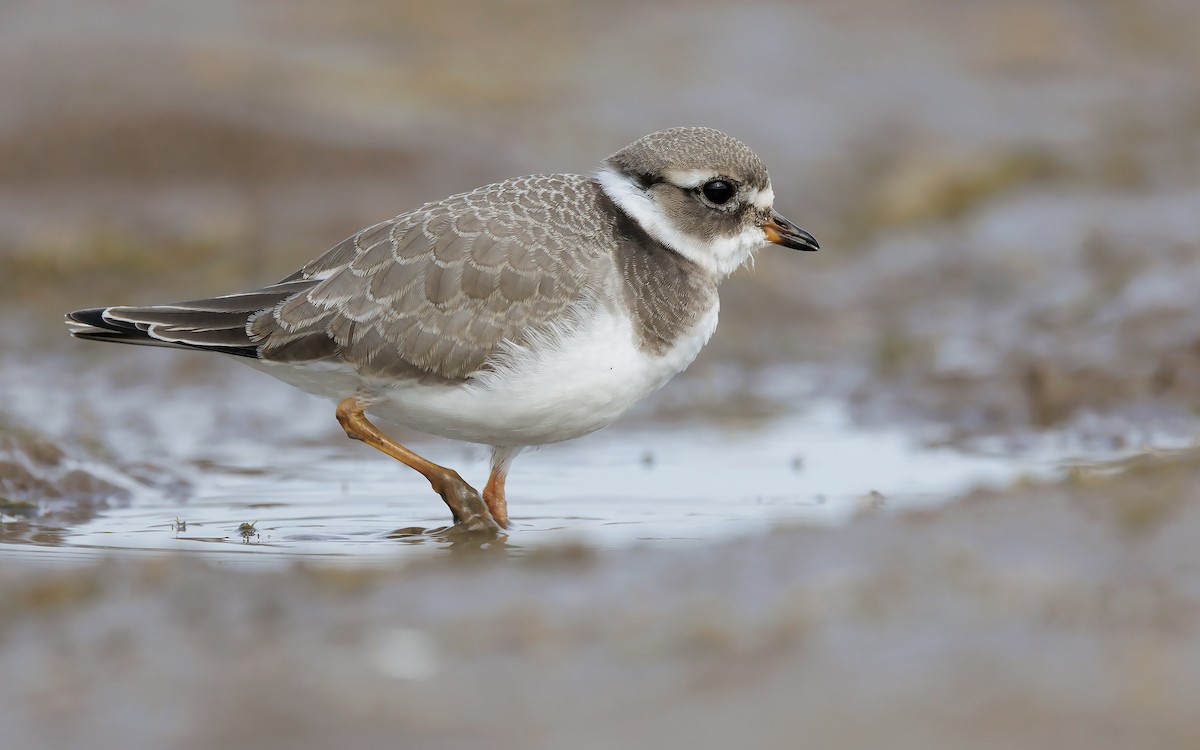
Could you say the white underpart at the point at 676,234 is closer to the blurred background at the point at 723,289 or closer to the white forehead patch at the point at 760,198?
the white forehead patch at the point at 760,198

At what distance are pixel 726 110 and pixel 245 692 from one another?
11376mm

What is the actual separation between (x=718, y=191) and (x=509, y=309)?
4.25ft

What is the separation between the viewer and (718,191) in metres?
7.33

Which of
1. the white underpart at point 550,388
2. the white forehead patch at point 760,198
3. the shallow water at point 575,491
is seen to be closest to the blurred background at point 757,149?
the shallow water at point 575,491

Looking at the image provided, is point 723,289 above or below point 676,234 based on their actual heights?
above

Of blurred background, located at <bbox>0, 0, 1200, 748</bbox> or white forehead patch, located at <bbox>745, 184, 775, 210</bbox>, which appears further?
white forehead patch, located at <bbox>745, 184, 775, 210</bbox>

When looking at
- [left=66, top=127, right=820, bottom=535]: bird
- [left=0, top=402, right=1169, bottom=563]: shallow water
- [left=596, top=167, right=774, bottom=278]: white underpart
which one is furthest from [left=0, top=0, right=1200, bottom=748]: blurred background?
[left=596, top=167, right=774, bottom=278]: white underpart

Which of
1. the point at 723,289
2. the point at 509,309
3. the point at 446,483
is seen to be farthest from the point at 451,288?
the point at 723,289

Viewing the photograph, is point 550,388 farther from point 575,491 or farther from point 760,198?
point 575,491

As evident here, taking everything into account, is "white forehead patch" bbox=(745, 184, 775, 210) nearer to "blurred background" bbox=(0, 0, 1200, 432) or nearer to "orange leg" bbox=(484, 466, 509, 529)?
"orange leg" bbox=(484, 466, 509, 529)

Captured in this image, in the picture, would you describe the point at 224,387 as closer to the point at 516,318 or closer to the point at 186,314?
the point at 186,314

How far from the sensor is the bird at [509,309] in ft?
22.1

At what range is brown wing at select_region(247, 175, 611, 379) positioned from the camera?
6.79 metres

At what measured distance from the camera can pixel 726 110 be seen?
1480 cm
